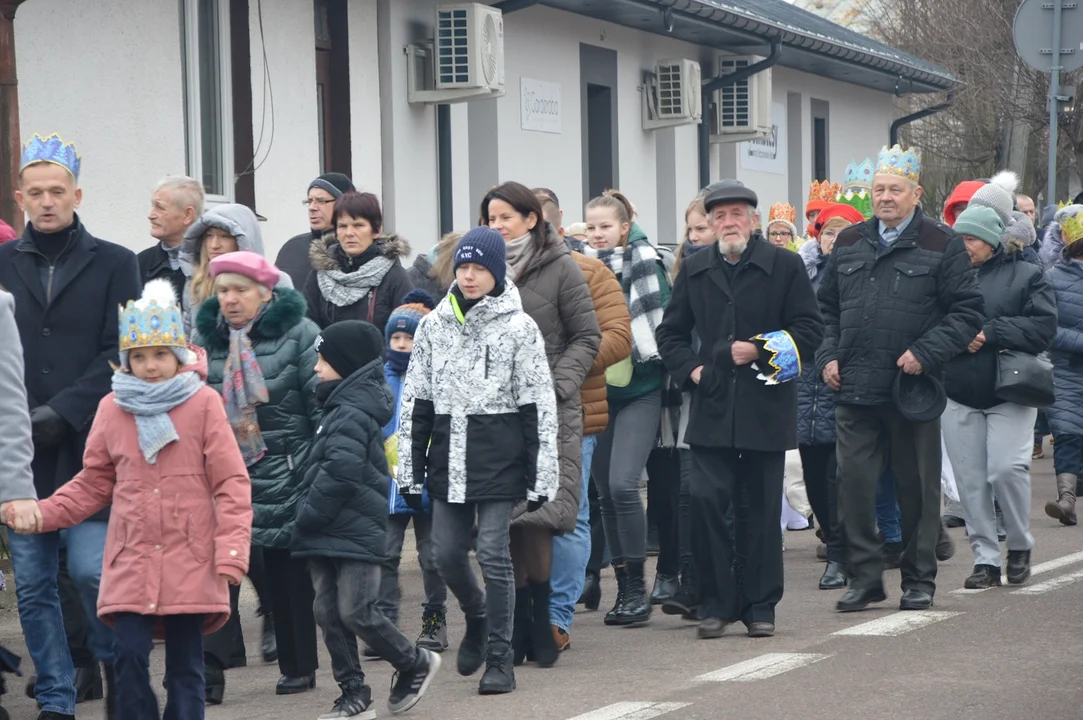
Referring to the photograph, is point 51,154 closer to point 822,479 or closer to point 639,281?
point 639,281

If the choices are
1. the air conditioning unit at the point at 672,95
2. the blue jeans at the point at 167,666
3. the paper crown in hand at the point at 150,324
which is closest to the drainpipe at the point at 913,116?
the air conditioning unit at the point at 672,95

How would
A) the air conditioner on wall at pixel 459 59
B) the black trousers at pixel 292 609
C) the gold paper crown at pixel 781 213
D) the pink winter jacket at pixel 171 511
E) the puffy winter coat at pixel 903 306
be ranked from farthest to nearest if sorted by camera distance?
1. the air conditioner on wall at pixel 459 59
2. the gold paper crown at pixel 781 213
3. the puffy winter coat at pixel 903 306
4. the black trousers at pixel 292 609
5. the pink winter jacket at pixel 171 511

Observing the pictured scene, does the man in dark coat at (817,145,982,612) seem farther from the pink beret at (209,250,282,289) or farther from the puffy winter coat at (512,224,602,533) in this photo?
the pink beret at (209,250,282,289)

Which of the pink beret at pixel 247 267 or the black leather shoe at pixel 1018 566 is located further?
the black leather shoe at pixel 1018 566

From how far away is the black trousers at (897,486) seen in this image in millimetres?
9172

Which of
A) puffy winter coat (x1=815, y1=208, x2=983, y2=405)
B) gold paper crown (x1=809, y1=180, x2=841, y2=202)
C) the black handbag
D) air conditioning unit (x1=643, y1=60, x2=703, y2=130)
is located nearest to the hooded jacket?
puffy winter coat (x1=815, y1=208, x2=983, y2=405)

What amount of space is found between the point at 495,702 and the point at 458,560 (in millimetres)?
573

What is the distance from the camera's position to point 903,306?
910 cm

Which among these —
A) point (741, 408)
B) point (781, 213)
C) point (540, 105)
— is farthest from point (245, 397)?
point (540, 105)

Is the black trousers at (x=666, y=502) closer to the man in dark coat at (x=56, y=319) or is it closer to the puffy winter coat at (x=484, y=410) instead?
the puffy winter coat at (x=484, y=410)

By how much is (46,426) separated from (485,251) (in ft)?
5.80

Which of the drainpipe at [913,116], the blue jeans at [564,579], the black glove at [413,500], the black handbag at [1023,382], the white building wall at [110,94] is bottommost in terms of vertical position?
the blue jeans at [564,579]

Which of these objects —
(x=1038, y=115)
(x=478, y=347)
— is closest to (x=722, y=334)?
(x=478, y=347)

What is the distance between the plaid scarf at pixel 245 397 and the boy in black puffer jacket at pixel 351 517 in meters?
0.42
